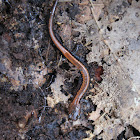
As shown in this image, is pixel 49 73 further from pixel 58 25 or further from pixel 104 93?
pixel 104 93

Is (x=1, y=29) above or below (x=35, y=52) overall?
above

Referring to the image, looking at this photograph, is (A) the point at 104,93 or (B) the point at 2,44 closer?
(B) the point at 2,44

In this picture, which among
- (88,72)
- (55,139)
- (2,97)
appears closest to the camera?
(2,97)

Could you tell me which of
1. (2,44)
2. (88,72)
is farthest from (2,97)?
(88,72)

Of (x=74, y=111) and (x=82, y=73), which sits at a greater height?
(x=82, y=73)

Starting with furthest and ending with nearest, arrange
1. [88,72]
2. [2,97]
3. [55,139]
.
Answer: [88,72]
[55,139]
[2,97]

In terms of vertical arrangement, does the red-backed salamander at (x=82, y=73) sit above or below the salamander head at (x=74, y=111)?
above

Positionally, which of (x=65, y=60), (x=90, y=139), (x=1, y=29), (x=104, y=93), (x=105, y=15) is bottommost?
(x=90, y=139)

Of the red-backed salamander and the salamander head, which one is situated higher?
the red-backed salamander
